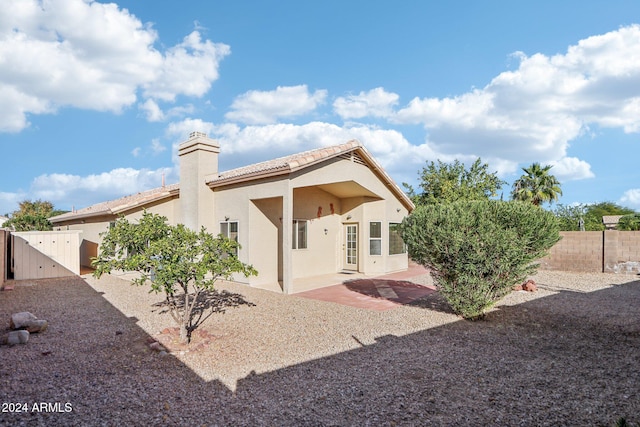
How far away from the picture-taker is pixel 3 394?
14.9ft

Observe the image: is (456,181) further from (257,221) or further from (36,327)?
(36,327)

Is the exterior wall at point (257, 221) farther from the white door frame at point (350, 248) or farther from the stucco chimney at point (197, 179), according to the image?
the white door frame at point (350, 248)

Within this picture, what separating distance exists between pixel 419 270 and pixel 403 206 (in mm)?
3197

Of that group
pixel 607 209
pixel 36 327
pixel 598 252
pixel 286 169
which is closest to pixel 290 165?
pixel 286 169

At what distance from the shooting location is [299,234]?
14.5 m

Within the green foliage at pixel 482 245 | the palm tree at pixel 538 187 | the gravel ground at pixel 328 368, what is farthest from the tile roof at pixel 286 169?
the palm tree at pixel 538 187

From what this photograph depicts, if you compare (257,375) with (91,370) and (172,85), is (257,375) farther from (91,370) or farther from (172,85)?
(172,85)

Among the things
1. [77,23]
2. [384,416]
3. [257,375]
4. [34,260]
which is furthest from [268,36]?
[384,416]

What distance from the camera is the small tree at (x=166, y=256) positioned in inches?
247

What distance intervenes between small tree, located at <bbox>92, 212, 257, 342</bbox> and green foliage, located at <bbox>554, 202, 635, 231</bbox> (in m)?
15.6

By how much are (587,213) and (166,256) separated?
3861cm

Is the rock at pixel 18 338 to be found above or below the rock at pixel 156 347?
above

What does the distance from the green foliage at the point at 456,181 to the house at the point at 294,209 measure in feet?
16.8

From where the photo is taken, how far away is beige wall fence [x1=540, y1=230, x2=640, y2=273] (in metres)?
16.2
